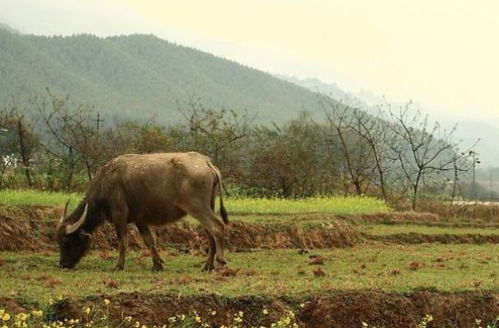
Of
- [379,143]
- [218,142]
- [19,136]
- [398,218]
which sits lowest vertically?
[398,218]

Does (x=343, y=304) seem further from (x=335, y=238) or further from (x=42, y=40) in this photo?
(x=42, y=40)

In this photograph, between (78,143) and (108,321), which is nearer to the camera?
(108,321)

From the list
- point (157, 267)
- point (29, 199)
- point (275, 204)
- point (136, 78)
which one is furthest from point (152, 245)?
point (136, 78)

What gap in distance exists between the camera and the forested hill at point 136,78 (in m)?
77.8

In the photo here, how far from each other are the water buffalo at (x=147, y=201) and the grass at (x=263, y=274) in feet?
1.33

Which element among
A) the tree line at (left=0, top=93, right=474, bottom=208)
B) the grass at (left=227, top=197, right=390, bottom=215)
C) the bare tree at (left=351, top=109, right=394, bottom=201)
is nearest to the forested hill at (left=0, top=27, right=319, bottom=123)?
the bare tree at (left=351, top=109, right=394, bottom=201)

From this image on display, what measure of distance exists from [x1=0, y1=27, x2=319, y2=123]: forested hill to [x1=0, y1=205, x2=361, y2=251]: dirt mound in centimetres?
5108

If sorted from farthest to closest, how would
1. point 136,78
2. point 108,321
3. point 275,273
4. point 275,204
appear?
point 136,78 < point 275,204 < point 275,273 < point 108,321

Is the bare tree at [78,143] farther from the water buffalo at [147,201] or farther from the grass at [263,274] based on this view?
the water buffalo at [147,201]

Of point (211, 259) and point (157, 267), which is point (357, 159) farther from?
point (157, 267)

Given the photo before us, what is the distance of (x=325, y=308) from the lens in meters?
9.58

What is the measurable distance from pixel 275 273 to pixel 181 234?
420cm

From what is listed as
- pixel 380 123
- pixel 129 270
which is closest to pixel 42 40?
pixel 380 123

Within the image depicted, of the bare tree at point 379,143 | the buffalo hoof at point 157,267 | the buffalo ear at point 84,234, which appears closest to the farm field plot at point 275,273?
the buffalo hoof at point 157,267
